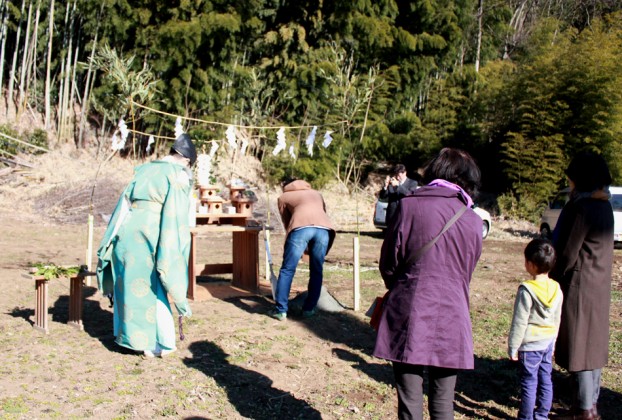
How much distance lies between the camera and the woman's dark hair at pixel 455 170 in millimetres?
2994

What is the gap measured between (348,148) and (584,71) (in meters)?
7.30

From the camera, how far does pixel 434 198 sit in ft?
9.45

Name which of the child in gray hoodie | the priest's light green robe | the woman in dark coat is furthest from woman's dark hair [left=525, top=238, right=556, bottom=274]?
the priest's light green robe

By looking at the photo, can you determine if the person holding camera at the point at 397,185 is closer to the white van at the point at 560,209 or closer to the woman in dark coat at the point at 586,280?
the woman in dark coat at the point at 586,280

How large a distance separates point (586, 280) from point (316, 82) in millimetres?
17977

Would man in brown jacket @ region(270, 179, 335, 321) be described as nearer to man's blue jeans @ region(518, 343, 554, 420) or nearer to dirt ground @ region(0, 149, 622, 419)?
dirt ground @ region(0, 149, 622, 419)

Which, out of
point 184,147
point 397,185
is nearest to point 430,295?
point 184,147

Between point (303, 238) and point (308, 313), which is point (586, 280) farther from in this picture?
point (308, 313)

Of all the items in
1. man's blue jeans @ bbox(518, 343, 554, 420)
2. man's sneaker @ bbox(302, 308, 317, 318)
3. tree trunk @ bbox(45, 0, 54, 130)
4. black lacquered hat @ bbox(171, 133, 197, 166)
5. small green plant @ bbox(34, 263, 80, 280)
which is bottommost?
man's sneaker @ bbox(302, 308, 317, 318)

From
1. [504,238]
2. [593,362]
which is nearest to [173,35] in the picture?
[504,238]

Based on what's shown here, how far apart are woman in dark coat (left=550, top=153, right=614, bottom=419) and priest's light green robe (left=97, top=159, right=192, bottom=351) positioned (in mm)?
2562

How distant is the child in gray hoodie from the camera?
3.70 metres

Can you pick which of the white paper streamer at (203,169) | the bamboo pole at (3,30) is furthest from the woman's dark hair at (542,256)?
the bamboo pole at (3,30)

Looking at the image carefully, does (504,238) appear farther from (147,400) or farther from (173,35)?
(147,400)
